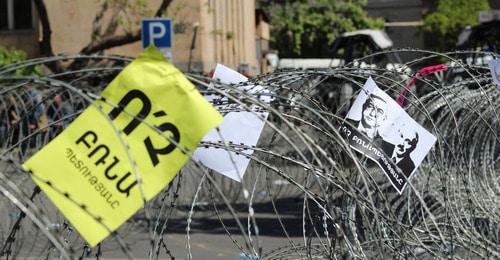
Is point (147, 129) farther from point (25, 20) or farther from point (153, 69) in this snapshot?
point (25, 20)

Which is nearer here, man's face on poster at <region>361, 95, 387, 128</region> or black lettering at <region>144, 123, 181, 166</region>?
black lettering at <region>144, 123, 181, 166</region>

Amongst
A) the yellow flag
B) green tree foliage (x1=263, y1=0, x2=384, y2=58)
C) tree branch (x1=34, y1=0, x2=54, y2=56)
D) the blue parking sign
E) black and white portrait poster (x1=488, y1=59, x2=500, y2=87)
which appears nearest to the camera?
the yellow flag

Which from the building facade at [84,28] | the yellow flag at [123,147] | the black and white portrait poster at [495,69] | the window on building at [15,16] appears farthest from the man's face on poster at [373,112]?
the window on building at [15,16]

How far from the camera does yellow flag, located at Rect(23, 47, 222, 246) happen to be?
160 inches

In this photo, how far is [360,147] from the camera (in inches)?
242

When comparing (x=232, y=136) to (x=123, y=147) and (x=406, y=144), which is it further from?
(x=123, y=147)

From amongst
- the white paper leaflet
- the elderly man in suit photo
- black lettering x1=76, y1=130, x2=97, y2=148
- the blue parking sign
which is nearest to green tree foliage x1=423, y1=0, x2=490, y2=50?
the blue parking sign

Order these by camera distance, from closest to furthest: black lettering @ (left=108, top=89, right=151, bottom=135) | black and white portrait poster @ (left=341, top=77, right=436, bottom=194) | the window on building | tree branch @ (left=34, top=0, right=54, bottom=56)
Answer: black lettering @ (left=108, top=89, right=151, bottom=135) → black and white portrait poster @ (left=341, top=77, right=436, bottom=194) → tree branch @ (left=34, top=0, right=54, bottom=56) → the window on building

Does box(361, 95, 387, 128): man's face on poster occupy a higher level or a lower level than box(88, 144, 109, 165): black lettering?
lower

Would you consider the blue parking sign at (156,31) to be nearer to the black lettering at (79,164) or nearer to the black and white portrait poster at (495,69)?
the black and white portrait poster at (495,69)

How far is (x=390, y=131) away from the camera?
6309 mm

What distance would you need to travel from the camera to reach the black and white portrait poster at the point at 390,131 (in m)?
6.21

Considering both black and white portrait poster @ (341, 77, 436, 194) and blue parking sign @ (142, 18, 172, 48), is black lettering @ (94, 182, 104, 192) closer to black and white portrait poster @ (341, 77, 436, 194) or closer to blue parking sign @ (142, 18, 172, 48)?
black and white portrait poster @ (341, 77, 436, 194)

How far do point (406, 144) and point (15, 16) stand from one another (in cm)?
2857
